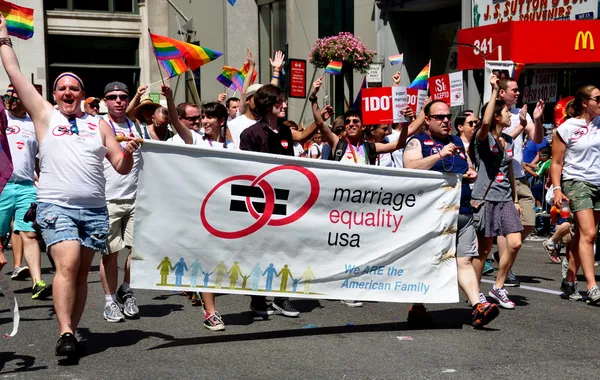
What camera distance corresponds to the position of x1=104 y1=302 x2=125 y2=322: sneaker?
802cm

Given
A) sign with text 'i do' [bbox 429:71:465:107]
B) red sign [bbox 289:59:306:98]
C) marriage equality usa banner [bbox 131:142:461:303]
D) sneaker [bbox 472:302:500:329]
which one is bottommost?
sneaker [bbox 472:302:500:329]

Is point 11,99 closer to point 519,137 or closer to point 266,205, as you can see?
point 266,205

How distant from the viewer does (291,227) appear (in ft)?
23.7

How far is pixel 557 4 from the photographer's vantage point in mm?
18594

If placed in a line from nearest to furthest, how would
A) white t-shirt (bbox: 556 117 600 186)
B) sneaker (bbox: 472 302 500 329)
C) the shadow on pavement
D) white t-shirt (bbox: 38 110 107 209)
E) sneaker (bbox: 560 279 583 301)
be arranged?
the shadow on pavement
white t-shirt (bbox: 38 110 107 209)
sneaker (bbox: 472 302 500 329)
white t-shirt (bbox: 556 117 600 186)
sneaker (bbox: 560 279 583 301)

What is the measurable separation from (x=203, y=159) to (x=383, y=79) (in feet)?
60.4

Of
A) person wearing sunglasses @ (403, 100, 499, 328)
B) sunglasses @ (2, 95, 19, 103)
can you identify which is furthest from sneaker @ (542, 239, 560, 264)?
sunglasses @ (2, 95, 19, 103)

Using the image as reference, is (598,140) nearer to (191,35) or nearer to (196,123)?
(196,123)

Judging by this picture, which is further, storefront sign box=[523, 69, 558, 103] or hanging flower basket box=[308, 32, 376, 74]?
hanging flower basket box=[308, 32, 376, 74]

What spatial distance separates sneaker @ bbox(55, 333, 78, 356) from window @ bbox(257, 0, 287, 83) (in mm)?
25276

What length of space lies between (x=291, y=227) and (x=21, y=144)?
371 cm

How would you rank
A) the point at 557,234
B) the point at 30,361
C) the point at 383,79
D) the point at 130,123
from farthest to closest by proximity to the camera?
the point at 383,79, the point at 557,234, the point at 130,123, the point at 30,361

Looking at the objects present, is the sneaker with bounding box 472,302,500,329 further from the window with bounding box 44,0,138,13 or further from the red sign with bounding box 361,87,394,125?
the window with bounding box 44,0,138,13

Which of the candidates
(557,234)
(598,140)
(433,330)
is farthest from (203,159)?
(557,234)
